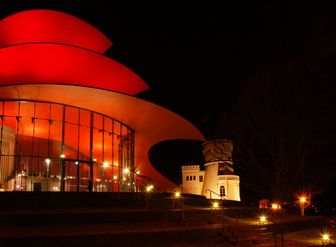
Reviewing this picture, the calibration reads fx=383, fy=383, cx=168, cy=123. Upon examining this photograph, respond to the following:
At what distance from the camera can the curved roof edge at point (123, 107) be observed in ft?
64.7

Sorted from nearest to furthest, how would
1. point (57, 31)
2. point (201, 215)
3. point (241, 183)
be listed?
point (201, 215) → point (57, 31) → point (241, 183)

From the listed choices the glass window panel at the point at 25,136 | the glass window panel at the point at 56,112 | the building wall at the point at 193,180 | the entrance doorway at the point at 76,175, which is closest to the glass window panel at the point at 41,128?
the glass window panel at the point at 25,136

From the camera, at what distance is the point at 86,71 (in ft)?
72.5

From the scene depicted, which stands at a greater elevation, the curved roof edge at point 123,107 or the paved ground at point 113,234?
the curved roof edge at point 123,107

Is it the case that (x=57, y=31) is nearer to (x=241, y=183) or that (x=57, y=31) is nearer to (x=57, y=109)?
(x=57, y=109)

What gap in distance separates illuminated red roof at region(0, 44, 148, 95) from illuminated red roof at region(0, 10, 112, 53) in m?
2.18

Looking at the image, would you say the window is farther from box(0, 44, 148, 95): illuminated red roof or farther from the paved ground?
the paved ground

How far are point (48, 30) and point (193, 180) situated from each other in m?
26.0

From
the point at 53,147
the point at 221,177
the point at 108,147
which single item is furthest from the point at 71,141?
the point at 221,177

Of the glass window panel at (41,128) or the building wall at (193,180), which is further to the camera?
the building wall at (193,180)

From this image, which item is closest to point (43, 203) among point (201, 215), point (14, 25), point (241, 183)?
point (201, 215)

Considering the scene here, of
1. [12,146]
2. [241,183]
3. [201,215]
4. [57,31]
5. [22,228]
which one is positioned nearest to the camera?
[22,228]

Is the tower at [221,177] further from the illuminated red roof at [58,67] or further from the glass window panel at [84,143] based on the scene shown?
the illuminated red roof at [58,67]

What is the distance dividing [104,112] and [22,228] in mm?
12687
